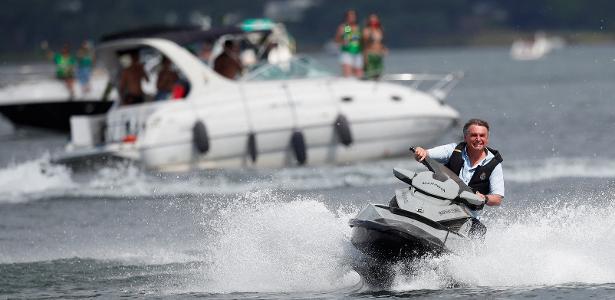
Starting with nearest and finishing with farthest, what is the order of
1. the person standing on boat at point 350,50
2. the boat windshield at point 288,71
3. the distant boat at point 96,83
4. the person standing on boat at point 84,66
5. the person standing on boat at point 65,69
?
the boat windshield at point 288,71 < the distant boat at point 96,83 < the person standing on boat at point 350,50 < the person standing on boat at point 65,69 < the person standing on boat at point 84,66

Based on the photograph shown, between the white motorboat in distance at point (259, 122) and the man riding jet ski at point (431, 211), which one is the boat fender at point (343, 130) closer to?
the white motorboat in distance at point (259, 122)

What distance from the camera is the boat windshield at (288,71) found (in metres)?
22.5

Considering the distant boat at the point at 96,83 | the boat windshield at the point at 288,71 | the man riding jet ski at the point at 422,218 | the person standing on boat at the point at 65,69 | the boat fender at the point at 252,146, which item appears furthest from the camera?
the person standing on boat at the point at 65,69

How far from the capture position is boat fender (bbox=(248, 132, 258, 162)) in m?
21.7

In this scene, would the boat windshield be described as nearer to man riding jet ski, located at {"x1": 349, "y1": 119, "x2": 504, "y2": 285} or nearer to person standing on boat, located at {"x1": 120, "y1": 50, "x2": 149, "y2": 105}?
person standing on boat, located at {"x1": 120, "y1": 50, "x2": 149, "y2": 105}

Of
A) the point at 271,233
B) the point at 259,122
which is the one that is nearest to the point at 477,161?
the point at 271,233

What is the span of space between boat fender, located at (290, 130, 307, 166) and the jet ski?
1036 centimetres

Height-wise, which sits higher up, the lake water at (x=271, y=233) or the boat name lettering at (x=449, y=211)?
the boat name lettering at (x=449, y=211)

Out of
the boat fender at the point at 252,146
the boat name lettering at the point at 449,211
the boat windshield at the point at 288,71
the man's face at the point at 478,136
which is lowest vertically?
the boat name lettering at the point at 449,211

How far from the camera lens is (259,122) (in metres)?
21.7

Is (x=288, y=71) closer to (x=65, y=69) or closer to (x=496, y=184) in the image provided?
(x=496, y=184)

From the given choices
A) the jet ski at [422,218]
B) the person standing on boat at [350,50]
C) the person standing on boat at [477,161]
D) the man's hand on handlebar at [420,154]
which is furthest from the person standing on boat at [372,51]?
the jet ski at [422,218]

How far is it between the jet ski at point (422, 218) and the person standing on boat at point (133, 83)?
38.7 feet

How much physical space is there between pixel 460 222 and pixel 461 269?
476 mm
